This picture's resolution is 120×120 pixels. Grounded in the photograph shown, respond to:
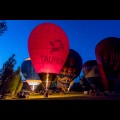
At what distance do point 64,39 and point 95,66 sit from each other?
1267 centimetres

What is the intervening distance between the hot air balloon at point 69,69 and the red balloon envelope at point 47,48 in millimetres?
10129

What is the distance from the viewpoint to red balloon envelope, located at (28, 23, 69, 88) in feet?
64.7

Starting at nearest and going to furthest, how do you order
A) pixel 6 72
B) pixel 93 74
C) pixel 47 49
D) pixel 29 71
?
pixel 6 72, pixel 47 49, pixel 93 74, pixel 29 71

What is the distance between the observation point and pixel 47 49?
64.8ft

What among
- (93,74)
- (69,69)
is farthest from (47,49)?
(93,74)

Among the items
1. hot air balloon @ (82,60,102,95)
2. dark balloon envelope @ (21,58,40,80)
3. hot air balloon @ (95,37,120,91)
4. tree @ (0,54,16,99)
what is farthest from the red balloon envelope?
dark balloon envelope @ (21,58,40,80)

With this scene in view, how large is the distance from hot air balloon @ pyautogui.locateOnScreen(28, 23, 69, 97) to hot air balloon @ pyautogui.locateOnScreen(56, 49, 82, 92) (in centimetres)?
1022

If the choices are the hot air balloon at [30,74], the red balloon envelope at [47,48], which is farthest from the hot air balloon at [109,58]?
the hot air balloon at [30,74]

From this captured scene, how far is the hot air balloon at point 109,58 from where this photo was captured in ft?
84.9

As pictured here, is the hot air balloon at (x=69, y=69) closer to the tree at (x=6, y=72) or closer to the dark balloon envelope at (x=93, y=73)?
the dark balloon envelope at (x=93, y=73)

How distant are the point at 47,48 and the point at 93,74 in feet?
44.5

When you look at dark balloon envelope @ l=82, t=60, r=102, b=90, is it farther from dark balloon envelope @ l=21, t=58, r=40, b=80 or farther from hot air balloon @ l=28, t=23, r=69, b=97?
hot air balloon @ l=28, t=23, r=69, b=97

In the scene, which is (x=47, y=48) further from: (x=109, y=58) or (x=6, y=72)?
(x=109, y=58)

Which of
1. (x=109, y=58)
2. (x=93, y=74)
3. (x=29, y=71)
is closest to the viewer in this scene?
(x=109, y=58)
